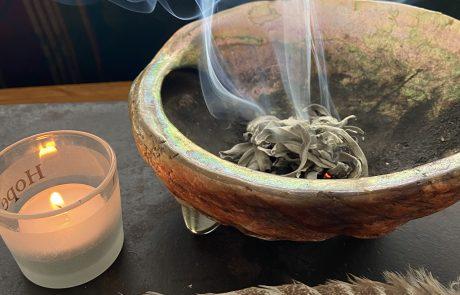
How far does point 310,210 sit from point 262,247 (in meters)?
0.21

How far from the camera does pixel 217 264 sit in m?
0.71

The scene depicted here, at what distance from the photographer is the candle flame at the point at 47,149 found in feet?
2.46

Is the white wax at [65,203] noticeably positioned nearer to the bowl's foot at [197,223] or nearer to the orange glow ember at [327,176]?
the bowl's foot at [197,223]

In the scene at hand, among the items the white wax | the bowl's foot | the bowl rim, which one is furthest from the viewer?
the bowl's foot

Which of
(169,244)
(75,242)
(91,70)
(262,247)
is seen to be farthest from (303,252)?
(91,70)

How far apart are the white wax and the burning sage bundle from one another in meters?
0.19

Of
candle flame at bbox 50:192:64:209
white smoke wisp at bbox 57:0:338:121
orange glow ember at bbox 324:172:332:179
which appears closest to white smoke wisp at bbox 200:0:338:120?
white smoke wisp at bbox 57:0:338:121

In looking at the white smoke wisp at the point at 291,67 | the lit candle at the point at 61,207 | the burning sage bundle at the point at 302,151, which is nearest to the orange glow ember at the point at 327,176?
the burning sage bundle at the point at 302,151

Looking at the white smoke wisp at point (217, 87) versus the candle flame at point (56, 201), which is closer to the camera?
the candle flame at point (56, 201)

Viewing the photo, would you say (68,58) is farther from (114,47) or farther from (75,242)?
(75,242)

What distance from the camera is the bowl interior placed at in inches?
30.2

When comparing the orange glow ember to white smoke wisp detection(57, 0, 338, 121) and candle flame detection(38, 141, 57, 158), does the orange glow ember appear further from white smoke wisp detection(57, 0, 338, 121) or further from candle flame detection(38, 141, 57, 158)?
candle flame detection(38, 141, 57, 158)

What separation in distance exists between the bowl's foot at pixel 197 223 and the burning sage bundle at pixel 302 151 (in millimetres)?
88

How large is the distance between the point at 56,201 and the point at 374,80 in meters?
0.49
